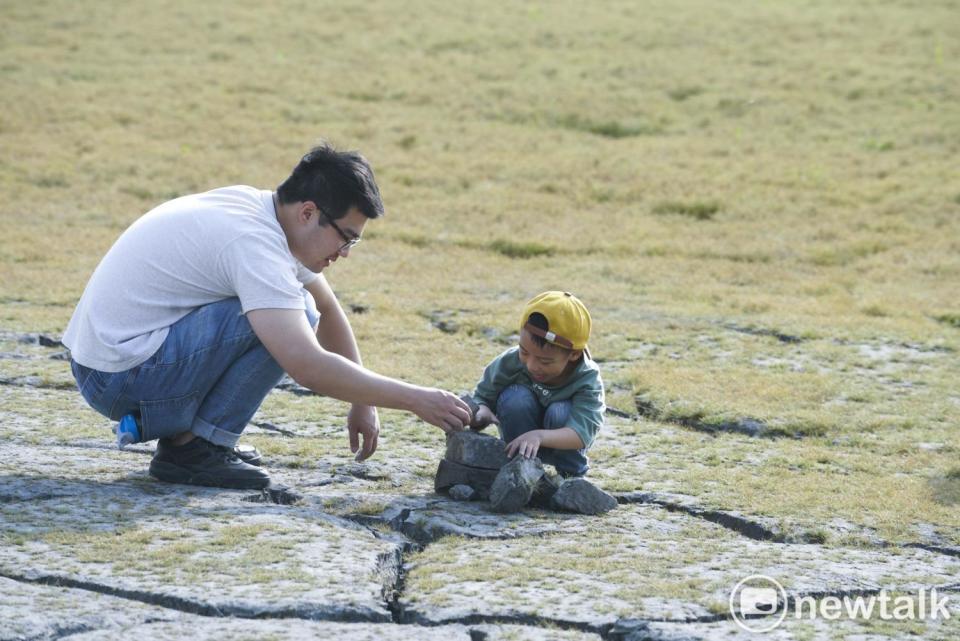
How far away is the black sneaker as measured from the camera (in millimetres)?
4523

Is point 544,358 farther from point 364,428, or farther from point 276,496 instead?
point 276,496

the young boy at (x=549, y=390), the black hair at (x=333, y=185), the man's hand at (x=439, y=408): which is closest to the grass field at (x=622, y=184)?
the young boy at (x=549, y=390)

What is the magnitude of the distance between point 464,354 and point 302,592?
11.9 feet

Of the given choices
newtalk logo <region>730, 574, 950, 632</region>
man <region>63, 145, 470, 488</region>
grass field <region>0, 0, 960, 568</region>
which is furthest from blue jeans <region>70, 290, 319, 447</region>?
newtalk logo <region>730, 574, 950, 632</region>

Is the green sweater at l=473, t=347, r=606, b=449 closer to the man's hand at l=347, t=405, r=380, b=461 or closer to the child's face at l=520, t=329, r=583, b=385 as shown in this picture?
the child's face at l=520, t=329, r=583, b=385

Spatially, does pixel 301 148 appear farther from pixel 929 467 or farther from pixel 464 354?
pixel 929 467

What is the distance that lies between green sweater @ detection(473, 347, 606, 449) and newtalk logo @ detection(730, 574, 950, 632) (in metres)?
1.06

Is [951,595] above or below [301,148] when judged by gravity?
below

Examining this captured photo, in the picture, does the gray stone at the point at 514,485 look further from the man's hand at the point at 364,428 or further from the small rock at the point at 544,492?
the man's hand at the point at 364,428

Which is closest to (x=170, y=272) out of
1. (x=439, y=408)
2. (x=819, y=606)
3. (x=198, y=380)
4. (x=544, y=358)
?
(x=198, y=380)

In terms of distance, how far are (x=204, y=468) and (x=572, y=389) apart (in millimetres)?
1280

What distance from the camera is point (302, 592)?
138 inches

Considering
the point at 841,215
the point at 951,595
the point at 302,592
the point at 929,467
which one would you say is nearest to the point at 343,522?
the point at 302,592

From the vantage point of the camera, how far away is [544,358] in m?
4.57
